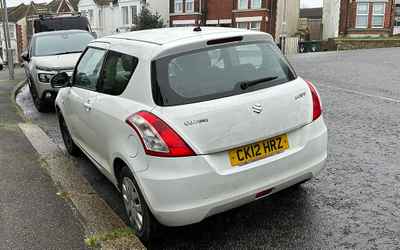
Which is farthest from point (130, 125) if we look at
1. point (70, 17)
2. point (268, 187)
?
point (70, 17)

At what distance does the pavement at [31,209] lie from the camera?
3.61 metres

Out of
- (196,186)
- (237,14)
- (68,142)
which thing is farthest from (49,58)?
(237,14)

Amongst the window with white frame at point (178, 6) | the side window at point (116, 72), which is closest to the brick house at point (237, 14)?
the window with white frame at point (178, 6)

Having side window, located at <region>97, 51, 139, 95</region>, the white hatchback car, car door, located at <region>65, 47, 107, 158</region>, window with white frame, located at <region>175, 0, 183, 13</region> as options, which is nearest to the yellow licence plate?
the white hatchback car

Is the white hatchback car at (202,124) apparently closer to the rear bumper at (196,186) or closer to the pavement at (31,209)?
the rear bumper at (196,186)

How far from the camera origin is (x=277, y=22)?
125ft

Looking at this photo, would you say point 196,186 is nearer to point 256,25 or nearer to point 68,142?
point 68,142

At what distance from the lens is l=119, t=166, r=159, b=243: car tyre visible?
3490 mm

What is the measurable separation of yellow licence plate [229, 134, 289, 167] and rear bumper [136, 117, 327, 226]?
0.05 metres

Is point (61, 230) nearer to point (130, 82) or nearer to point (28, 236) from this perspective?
point (28, 236)

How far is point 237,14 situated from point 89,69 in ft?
114

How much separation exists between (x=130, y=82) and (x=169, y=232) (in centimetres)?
131

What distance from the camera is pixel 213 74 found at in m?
3.54

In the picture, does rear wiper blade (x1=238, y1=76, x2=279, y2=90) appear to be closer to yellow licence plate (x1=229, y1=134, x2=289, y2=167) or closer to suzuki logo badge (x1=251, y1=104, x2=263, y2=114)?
suzuki logo badge (x1=251, y1=104, x2=263, y2=114)
